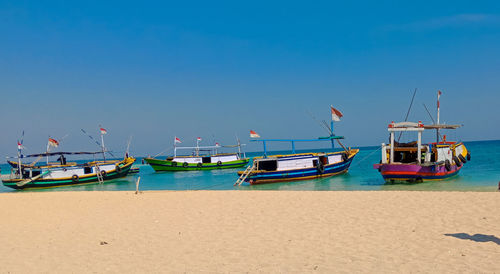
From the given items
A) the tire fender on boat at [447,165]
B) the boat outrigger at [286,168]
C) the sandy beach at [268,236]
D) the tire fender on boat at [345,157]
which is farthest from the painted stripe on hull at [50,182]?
the tire fender on boat at [447,165]

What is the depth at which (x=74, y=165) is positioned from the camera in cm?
3544

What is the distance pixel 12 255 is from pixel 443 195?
1432 cm

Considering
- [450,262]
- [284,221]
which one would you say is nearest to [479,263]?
[450,262]

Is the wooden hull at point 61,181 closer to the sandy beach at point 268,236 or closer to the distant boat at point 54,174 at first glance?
the distant boat at point 54,174

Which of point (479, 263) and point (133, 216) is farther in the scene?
point (133, 216)

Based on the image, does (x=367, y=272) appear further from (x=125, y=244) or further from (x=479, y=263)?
(x=125, y=244)

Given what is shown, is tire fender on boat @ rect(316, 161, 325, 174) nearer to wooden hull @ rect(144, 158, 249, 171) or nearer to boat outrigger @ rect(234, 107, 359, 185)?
boat outrigger @ rect(234, 107, 359, 185)

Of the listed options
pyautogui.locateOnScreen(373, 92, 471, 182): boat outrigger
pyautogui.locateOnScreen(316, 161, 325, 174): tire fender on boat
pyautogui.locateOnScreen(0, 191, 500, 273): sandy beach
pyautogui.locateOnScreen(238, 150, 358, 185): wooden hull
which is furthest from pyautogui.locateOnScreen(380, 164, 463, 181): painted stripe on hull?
pyautogui.locateOnScreen(238, 150, 358, 185): wooden hull

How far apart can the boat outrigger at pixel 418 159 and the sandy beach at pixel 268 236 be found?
6.56 m

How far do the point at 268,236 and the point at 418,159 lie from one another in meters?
15.8

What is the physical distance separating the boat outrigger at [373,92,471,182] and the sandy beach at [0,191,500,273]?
656cm

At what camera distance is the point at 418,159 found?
2122 cm

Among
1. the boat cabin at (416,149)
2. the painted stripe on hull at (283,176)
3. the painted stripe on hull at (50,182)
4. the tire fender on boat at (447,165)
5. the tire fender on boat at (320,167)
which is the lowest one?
the painted stripe on hull at (50,182)

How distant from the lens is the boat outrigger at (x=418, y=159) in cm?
2084
